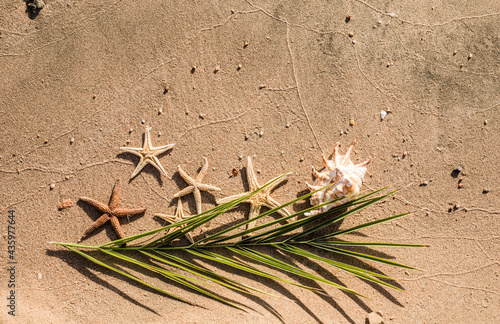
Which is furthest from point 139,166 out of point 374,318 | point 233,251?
point 374,318


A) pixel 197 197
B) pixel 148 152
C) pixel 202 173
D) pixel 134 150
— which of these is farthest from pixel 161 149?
pixel 197 197

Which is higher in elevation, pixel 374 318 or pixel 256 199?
pixel 256 199

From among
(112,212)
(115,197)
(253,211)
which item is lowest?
(253,211)

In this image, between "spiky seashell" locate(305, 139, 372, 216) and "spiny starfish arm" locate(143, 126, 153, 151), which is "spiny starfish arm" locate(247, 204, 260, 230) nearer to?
"spiky seashell" locate(305, 139, 372, 216)

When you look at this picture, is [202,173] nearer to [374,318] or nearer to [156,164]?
[156,164]

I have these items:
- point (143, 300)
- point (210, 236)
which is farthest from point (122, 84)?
point (143, 300)

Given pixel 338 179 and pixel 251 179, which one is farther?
pixel 251 179

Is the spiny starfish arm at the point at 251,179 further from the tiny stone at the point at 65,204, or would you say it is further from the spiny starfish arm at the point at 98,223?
the tiny stone at the point at 65,204
